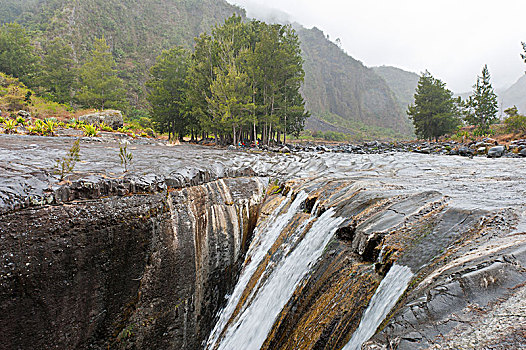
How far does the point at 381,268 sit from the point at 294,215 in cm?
224

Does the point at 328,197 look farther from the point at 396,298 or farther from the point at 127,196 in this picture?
Result: the point at 127,196

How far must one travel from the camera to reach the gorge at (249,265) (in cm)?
168

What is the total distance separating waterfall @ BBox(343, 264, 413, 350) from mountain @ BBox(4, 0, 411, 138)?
5785 cm

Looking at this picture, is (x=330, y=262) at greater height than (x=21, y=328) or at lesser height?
greater

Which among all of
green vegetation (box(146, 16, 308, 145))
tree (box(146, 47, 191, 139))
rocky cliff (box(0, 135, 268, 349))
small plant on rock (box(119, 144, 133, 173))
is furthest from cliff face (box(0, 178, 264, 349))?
tree (box(146, 47, 191, 139))

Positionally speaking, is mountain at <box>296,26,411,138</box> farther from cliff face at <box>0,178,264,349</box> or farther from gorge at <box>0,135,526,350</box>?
cliff face at <box>0,178,264,349</box>

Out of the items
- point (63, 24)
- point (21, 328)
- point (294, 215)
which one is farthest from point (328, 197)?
point (63, 24)

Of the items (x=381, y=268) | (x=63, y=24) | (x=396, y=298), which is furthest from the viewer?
(x=63, y=24)

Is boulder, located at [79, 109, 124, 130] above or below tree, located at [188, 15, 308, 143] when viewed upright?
below

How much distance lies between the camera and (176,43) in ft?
254

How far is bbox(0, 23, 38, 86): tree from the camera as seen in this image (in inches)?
1234

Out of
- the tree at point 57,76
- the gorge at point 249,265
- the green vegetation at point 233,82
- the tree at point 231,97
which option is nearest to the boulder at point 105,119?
the green vegetation at point 233,82

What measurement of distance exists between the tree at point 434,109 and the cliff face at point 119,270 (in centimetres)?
3608

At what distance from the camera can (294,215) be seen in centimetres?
459
